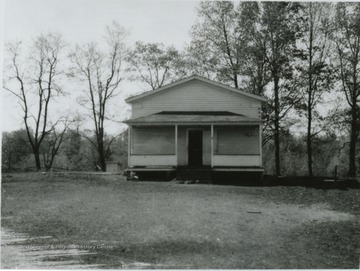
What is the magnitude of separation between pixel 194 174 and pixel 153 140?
3.73 metres

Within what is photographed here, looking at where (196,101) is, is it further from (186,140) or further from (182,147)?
(182,147)

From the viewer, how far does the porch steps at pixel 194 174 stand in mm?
20328

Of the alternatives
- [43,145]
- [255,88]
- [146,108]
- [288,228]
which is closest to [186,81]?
[146,108]

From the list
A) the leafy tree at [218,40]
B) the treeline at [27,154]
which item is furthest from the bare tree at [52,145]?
the leafy tree at [218,40]

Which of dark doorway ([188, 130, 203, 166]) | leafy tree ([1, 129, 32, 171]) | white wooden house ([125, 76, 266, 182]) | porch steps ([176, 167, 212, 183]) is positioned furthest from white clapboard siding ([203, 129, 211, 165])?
leafy tree ([1, 129, 32, 171])

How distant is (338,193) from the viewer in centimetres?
1565

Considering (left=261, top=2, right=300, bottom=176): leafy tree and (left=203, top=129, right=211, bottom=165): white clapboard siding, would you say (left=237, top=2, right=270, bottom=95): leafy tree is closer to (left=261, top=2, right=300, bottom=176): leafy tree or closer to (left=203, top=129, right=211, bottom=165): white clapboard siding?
(left=261, top=2, right=300, bottom=176): leafy tree

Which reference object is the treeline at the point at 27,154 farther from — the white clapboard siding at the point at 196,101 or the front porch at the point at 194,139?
the white clapboard siding at the point at 196,101

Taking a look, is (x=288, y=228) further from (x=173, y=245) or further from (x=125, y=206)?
(x=125, y=206)

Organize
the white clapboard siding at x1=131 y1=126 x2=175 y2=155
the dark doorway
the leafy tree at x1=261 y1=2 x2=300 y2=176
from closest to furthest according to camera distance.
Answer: the white clapboard siding at x1=131 y1=126 x2=175 y2=155
the dark doorway
the leafy tree at x1=261 y1=2 x2=300 y2=176

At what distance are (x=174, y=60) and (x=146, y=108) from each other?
46.4 ft

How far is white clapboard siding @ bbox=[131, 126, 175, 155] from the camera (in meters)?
23.0

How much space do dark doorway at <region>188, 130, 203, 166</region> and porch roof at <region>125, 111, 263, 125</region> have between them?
112 cm

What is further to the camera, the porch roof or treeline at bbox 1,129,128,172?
treeline at bbox 1,129,128,172
